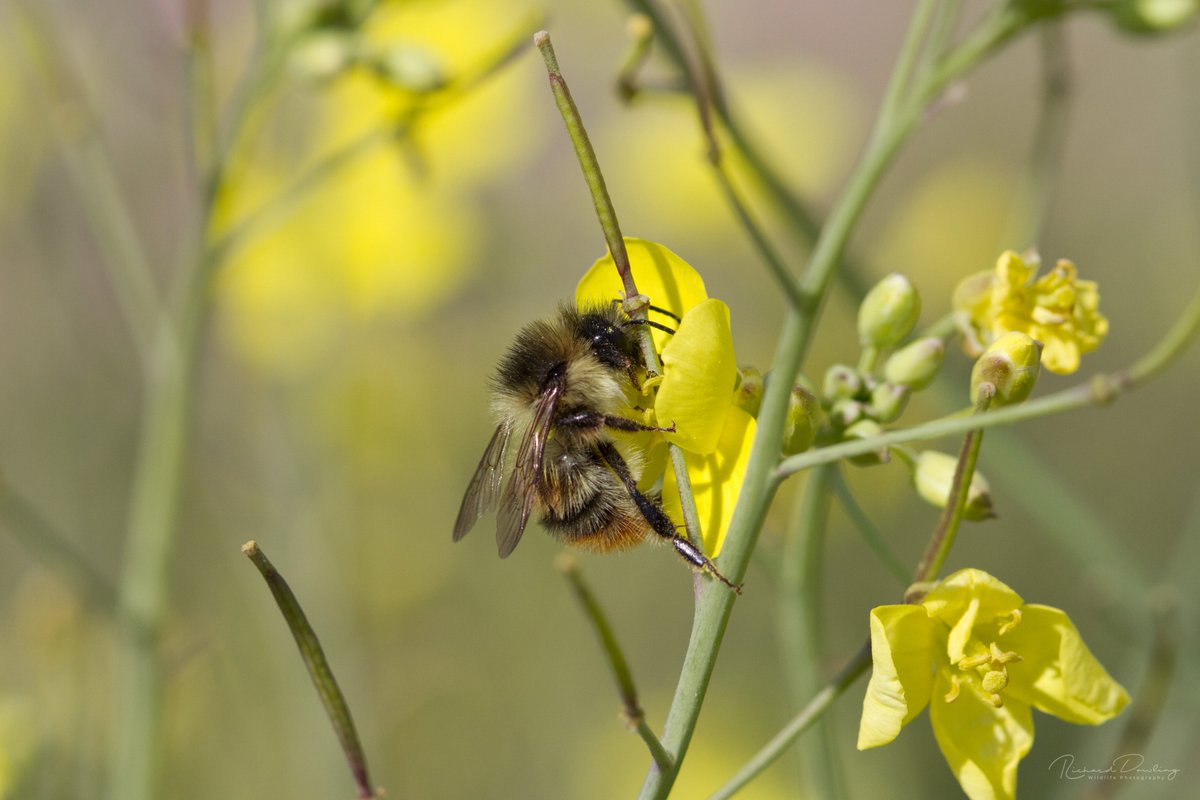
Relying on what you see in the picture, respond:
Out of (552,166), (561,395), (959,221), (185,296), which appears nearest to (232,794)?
(185,296)

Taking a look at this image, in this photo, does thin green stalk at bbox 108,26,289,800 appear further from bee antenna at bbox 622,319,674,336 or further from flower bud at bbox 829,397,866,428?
flower bud at bbox 829,397,866,428

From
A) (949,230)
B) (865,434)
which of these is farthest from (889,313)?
(949,230)

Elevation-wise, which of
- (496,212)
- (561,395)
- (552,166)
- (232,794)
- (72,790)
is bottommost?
(232,794)

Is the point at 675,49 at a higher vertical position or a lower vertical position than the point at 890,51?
lower

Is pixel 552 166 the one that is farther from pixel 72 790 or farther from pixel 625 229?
pixel 72 790

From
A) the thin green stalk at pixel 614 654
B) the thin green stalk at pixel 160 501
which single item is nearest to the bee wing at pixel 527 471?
the thin green stalk at pixel 614 654

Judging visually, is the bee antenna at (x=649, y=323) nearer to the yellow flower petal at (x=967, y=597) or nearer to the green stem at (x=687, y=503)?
the green stem at (x=687, y=503)

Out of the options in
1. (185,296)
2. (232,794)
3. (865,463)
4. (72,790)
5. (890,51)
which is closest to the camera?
(865,463)

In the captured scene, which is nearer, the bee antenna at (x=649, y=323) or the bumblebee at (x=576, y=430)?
the bee antenna at (x=649, y=323)
